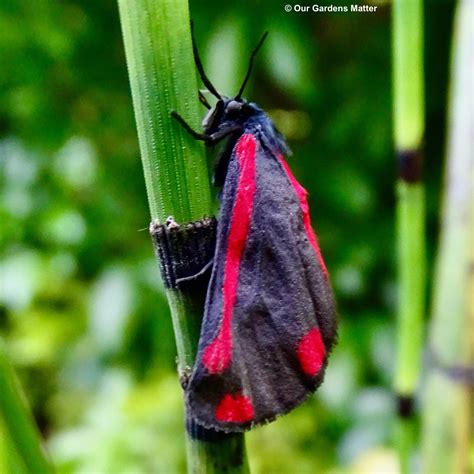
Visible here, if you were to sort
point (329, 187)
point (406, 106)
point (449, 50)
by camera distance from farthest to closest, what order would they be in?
point (449, 50), point (329, 187), point (406, 106)

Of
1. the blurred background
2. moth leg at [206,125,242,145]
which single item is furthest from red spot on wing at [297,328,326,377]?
the blurred background

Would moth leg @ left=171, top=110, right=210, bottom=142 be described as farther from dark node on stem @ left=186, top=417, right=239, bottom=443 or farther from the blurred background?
the blurred background

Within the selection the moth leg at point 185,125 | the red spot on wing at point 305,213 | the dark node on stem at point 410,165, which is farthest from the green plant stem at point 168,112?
the dark node on stem at point 410,165

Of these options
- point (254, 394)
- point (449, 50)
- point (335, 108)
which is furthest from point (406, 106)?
point (449, 50)

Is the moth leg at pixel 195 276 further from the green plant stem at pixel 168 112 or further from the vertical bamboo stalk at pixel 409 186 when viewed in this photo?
Result: the vertical bamboo stalk at pixel 409 186

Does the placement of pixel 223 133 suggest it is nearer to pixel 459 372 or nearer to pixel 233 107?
pixel 233 107

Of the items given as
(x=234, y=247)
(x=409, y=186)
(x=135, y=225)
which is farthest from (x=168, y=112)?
(x=135, y=225)

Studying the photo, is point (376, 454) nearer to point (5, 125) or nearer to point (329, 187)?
point (329, 187)
